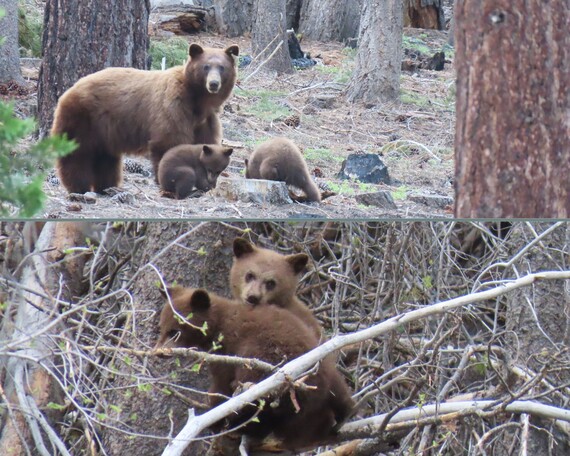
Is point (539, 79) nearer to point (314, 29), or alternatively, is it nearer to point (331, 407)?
point (331, 407)

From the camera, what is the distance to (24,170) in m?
2.72

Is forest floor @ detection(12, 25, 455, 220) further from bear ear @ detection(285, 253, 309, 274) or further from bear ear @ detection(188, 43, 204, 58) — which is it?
bear ear @ detection(188, 43, 204, 58)

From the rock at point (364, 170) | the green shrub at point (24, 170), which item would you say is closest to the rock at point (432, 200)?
the rock at point (364, 170)

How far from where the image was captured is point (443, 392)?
3.29 meters

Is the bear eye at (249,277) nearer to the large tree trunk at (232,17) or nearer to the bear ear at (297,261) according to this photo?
the bear ear at (297,261)

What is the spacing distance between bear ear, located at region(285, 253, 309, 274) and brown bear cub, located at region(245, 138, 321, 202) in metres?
0.35

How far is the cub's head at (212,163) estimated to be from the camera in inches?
135

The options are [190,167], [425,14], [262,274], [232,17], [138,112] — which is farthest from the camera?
[425,14]

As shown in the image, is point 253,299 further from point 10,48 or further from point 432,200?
point 10,48

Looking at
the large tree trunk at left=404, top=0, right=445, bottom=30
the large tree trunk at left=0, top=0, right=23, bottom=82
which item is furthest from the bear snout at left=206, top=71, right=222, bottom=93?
the large tree trunk at left=404, top=0, right=445, bottom=30

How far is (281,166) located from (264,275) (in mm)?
571

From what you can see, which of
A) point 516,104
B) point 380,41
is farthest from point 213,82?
point 380,41

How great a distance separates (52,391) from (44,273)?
386 mm

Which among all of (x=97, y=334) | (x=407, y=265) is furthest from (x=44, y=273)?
(x=407, y=265)
